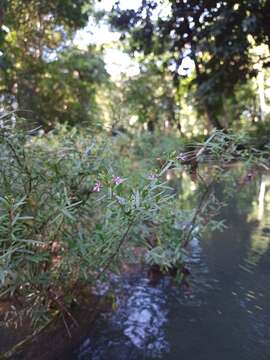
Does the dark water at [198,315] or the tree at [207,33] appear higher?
the tree at [207,33]

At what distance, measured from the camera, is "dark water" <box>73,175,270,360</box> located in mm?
2820

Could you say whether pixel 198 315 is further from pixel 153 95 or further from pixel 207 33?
pixel 153 95

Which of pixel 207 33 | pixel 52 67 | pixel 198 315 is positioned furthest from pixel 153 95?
pixel 198 315

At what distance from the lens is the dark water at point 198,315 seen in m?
2.82

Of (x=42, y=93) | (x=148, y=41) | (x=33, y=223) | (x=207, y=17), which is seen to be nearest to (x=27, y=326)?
(x=33, y=223)

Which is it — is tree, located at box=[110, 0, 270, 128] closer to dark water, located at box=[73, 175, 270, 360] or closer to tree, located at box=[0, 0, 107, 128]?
tree, located at box=[0, 0, 107, 128]

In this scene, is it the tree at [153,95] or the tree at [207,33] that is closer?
the tree at [207,33]

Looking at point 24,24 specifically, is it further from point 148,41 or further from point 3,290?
point 3,290

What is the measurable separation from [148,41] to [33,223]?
6.96 metres

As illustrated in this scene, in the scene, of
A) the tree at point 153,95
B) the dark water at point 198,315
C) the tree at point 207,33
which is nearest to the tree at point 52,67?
the tree at point 207,33

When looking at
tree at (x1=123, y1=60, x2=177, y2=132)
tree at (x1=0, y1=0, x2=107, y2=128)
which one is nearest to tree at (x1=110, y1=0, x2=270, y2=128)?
tree at (x1=0, y1=0, x2=107, y2=128)

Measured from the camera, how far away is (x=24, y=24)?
34.1 ft

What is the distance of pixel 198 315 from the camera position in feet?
10.8

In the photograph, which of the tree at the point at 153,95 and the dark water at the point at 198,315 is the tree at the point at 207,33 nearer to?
the dark water at the point at 198,315
